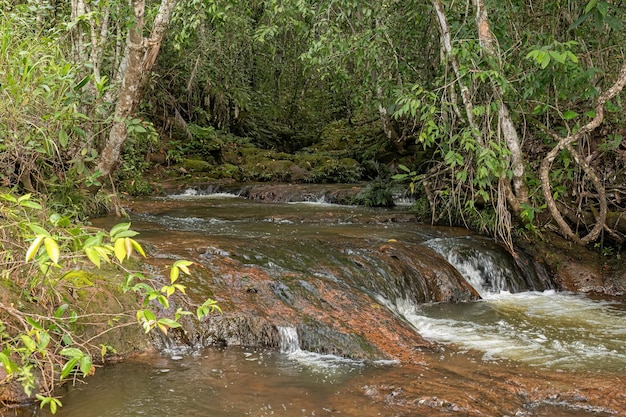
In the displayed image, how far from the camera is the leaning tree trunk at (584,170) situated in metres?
7.72

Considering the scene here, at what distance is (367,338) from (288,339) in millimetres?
747

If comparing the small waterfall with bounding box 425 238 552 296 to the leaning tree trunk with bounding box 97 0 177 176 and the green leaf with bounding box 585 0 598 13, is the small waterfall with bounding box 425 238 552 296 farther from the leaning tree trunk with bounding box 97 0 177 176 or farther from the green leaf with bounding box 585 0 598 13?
the leaning tree trunk with bounding box 97 0 177 176

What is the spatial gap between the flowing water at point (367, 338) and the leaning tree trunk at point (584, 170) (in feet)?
2.80

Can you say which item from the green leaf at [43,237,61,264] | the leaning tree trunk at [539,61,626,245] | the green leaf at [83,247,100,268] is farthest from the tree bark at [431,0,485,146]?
the green leaf at [43,237,61,264]

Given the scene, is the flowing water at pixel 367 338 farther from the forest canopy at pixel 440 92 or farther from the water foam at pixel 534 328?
the forest canopy at pixel 440 92

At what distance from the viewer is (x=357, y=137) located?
2108 cm

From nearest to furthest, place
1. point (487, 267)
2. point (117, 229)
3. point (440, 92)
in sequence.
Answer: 1. point (117, 229)
2. point (487, 267)
3. point (440, 92)

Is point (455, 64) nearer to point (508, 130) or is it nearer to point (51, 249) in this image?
point (508, 130)

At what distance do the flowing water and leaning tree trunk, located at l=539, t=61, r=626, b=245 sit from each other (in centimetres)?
85

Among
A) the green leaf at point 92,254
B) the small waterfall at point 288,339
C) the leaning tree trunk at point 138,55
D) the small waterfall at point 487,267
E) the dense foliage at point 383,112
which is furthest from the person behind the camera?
the small waterfall at point 487,267

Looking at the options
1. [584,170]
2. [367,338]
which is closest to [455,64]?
[584,170]

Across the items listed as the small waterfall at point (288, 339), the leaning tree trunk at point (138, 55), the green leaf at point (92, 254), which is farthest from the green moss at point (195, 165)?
the green leaf at point (92, 254)

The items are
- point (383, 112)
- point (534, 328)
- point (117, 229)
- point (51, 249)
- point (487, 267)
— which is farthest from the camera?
point (383, 112)

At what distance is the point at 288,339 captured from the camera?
5.43m
